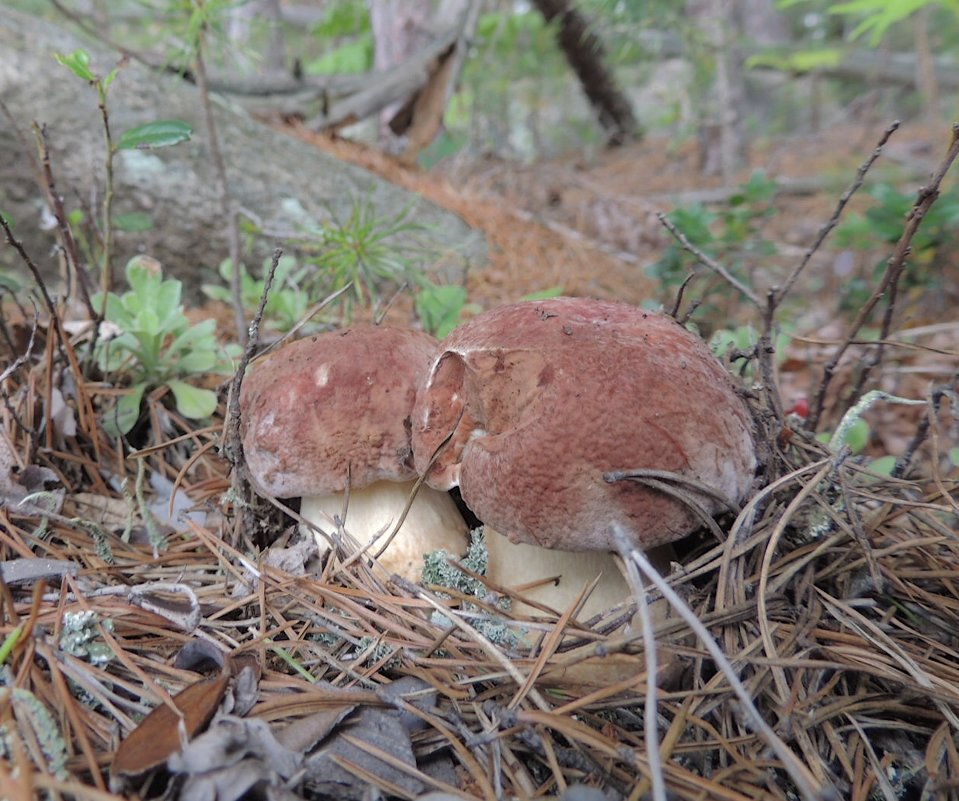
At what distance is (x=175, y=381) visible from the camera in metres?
1.93

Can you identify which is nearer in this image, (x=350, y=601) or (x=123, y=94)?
(x=350, y=601)

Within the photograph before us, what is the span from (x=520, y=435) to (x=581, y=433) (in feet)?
0.38

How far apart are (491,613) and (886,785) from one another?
72 cm

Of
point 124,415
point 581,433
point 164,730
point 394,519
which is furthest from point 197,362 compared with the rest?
point 581,433

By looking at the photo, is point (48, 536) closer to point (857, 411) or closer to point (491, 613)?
point (491, 613)

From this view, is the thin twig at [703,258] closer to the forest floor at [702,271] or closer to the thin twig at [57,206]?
the forest floor at [702,271]

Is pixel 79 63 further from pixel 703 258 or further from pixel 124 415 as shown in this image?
pixel 703 258

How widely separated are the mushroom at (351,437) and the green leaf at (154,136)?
2.25ft

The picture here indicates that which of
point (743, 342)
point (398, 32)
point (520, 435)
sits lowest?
point (743, 342)

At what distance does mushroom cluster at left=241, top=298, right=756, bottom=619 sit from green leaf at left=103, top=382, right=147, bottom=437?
47cm

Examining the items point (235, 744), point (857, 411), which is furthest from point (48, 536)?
point (857, 411)

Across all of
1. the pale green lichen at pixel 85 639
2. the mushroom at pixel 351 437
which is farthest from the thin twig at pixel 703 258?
the pale green lichen at pixel 85 639

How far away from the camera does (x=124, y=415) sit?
1848 millimetres

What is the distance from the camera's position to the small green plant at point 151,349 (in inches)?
73.4
